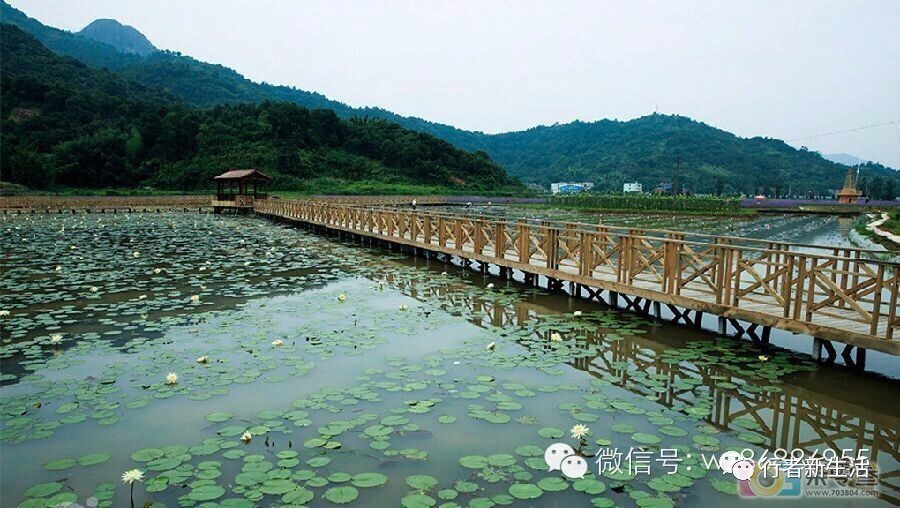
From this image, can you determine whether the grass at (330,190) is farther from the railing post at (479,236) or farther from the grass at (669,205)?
the railing post at (479,236)

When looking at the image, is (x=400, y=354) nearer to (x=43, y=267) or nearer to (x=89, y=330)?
(x=89, y=330)

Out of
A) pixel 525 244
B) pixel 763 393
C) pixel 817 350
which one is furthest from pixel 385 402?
pixel 525 244

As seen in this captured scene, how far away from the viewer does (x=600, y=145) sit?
4572 inches

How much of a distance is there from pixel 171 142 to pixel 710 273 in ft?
221

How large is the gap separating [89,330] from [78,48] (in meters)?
156

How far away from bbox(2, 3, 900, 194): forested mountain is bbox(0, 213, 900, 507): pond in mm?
69523

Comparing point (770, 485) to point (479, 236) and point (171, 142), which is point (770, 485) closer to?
point (479, 236)

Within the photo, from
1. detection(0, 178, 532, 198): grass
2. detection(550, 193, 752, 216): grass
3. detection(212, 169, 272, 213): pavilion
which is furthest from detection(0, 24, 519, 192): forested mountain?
detection(550, 193, 752, 216): grass

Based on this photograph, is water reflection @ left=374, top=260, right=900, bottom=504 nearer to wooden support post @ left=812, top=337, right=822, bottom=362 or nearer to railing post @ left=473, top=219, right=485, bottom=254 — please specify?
wooden support post @ left=812, top=337, right=822, bottom=362

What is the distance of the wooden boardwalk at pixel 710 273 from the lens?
614 centimetres

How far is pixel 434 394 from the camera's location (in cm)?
548

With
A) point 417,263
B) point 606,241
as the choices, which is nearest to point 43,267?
point 417,263

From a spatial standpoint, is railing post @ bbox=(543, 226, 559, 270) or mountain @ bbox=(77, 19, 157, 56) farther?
mountain @ bbox=(77, 19, 157, 56)

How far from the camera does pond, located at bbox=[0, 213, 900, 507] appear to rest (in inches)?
151
